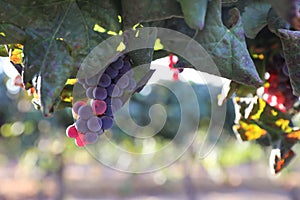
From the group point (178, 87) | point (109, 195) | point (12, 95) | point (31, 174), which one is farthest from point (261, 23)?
point (109, 195)

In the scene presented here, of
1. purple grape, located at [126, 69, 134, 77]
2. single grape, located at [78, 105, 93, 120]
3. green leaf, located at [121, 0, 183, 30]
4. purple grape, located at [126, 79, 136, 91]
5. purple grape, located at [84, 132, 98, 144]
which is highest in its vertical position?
green leaf, located at [121, 0, 183, 30]

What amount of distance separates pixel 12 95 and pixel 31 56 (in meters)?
6.85

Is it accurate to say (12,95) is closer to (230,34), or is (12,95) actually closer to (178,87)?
(178,87)

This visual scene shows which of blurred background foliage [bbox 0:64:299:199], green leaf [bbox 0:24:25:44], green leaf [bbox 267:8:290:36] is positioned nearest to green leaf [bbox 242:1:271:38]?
green leaf [bbox 267:8:290:36]

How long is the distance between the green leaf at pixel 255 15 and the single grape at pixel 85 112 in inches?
7.9

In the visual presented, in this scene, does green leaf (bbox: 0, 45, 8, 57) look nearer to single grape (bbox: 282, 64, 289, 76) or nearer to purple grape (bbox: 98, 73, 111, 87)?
purple grape (bbox: 98, 73, 111, 87)

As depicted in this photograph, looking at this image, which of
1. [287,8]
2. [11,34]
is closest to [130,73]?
[11,34]

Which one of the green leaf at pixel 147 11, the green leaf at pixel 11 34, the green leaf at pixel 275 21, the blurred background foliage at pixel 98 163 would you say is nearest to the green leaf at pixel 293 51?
the green leaf at pixel 275 21

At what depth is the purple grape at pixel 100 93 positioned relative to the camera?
0.54 metres

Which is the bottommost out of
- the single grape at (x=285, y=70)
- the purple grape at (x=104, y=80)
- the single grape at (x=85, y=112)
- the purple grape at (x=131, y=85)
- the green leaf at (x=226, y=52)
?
the single grape at (x=285, y=70)

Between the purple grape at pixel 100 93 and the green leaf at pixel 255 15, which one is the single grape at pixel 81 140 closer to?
the purple grape at pixel 100 93

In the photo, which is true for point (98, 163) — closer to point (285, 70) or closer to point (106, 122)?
point (285, 70)

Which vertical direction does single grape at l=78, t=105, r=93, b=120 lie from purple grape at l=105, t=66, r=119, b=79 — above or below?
below

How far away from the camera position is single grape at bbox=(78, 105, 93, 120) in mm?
556
